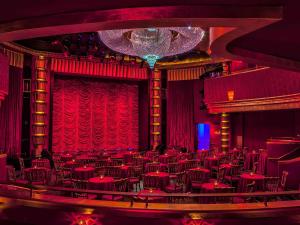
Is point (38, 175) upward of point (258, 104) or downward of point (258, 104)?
downward

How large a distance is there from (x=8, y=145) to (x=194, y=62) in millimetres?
8924

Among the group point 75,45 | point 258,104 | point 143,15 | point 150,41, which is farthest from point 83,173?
point 258,104

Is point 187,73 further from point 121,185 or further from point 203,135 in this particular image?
point 121,185

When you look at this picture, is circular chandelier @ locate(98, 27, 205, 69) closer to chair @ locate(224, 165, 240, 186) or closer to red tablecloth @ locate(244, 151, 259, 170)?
chair @ locate(224, 165, 240, 186)

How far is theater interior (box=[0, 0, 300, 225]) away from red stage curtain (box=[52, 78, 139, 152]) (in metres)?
0.05

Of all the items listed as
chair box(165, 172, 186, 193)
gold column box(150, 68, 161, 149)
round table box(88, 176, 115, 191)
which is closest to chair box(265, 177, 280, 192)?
chair box(165, 172, 186, 193)

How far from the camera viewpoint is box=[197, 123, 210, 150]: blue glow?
1792 centimetres

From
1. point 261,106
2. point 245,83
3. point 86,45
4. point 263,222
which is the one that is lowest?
point 263,222

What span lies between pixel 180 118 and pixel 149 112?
1620 millimetres

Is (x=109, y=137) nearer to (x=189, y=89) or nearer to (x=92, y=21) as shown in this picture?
(x=189, y=89)

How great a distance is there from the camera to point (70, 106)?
15875 millimetres

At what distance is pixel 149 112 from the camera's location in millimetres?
17016

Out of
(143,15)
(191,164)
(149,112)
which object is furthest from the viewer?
(149,112)

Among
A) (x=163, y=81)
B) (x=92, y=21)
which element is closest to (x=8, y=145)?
(x=163, y=81)
